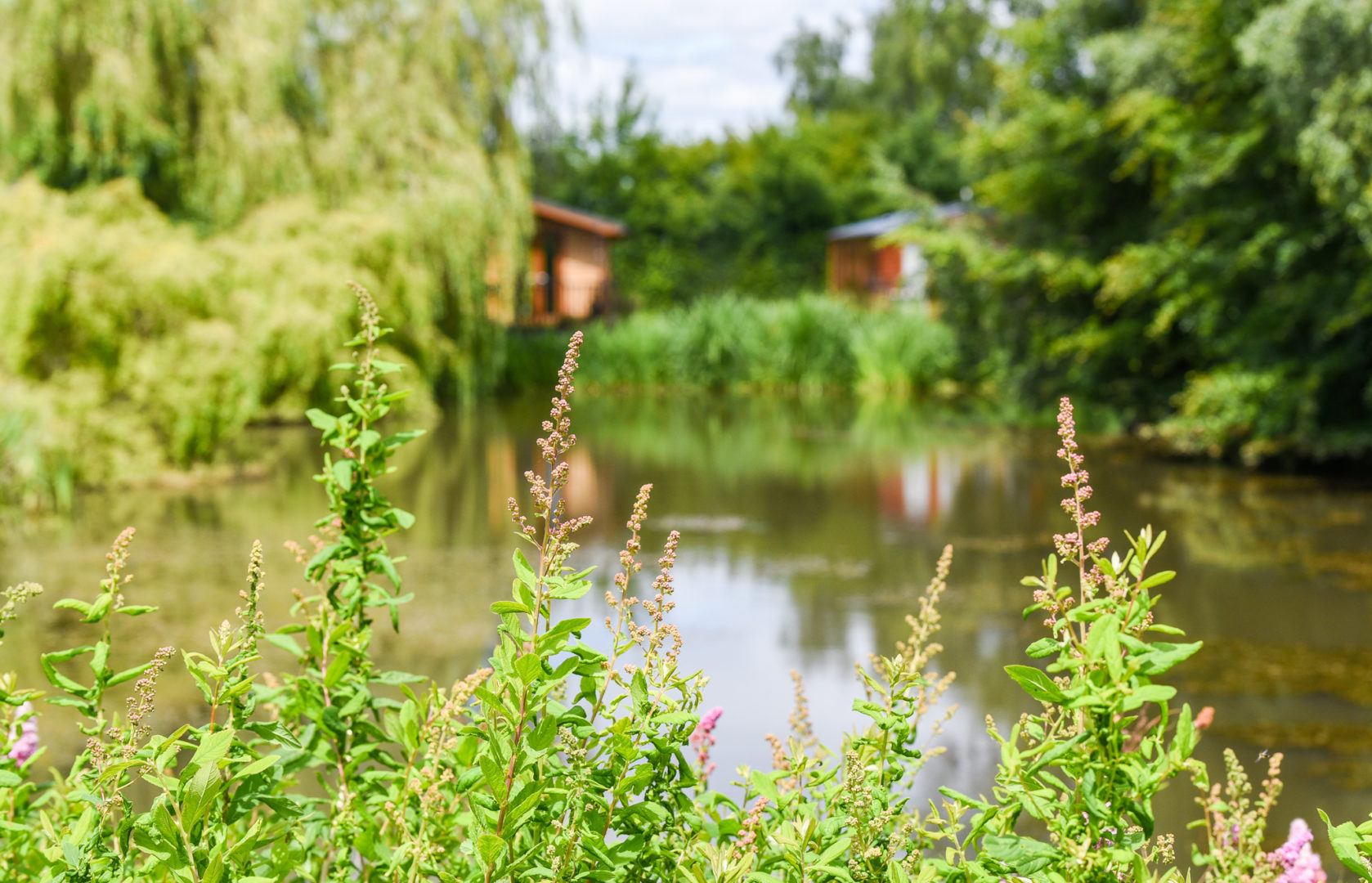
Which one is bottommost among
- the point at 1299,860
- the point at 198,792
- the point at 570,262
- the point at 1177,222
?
the point at 1299,860

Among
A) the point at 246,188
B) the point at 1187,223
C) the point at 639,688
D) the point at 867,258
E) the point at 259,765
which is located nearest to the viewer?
the point at 259,765

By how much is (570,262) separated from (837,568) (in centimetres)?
2703

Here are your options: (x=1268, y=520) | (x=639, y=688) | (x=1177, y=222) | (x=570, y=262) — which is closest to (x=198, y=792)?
(x=639, y=688)

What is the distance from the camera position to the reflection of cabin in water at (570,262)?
31.0 m

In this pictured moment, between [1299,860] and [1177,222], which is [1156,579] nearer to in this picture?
[1299,860]

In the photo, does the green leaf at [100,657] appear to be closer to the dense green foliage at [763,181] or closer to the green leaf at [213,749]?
the green leaf at [213,749]

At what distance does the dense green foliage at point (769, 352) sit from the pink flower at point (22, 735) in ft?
66.5

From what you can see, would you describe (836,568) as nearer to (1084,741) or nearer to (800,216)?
(1084,741)

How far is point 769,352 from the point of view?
23.3 metres

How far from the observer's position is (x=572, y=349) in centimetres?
147

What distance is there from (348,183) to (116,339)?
20.9 ft

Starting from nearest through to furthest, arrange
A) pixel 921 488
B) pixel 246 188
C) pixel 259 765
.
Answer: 1. pixel 259 765
2. pixel 921 488
3. pixel 246 188

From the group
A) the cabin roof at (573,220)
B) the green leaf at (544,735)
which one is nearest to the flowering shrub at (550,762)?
the green leaf at (544,735)

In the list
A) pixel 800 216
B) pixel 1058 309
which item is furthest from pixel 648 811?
pixel 800 216
